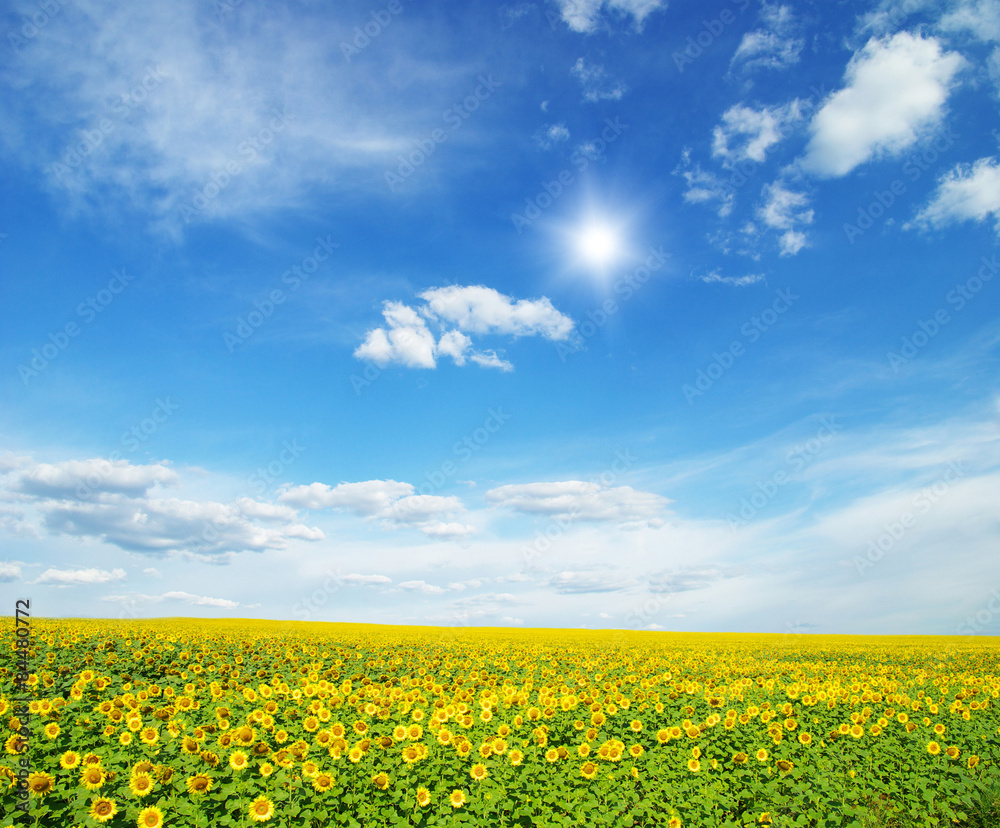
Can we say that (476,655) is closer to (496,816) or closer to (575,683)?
(575,683)

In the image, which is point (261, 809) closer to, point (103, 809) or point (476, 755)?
point (103, 809)

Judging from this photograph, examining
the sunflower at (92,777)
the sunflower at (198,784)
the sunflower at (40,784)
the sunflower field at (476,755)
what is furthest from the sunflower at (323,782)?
the sunflower at (40,784)

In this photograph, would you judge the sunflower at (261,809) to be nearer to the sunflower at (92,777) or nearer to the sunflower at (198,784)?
the sunflower at (198,784)

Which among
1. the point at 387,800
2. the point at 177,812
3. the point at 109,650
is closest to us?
the point at 177,812

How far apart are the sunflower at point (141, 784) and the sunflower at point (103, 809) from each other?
26 cm

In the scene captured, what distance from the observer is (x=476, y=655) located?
2198cm

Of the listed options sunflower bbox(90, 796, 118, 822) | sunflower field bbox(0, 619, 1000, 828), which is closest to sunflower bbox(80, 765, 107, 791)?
sunflower field bbox(0, 619, 1000, 828)

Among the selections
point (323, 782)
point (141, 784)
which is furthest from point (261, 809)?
point (141, 784)

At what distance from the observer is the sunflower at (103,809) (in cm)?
649

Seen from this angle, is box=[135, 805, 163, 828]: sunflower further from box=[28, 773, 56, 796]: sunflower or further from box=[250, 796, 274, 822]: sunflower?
box=[28, 773, 56, 796]: sunflower

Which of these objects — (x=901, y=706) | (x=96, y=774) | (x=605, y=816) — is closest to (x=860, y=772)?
(x=901, y=706)

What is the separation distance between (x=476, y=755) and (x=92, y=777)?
5173mm

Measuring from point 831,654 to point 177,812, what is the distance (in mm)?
35275

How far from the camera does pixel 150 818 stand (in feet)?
21.5
